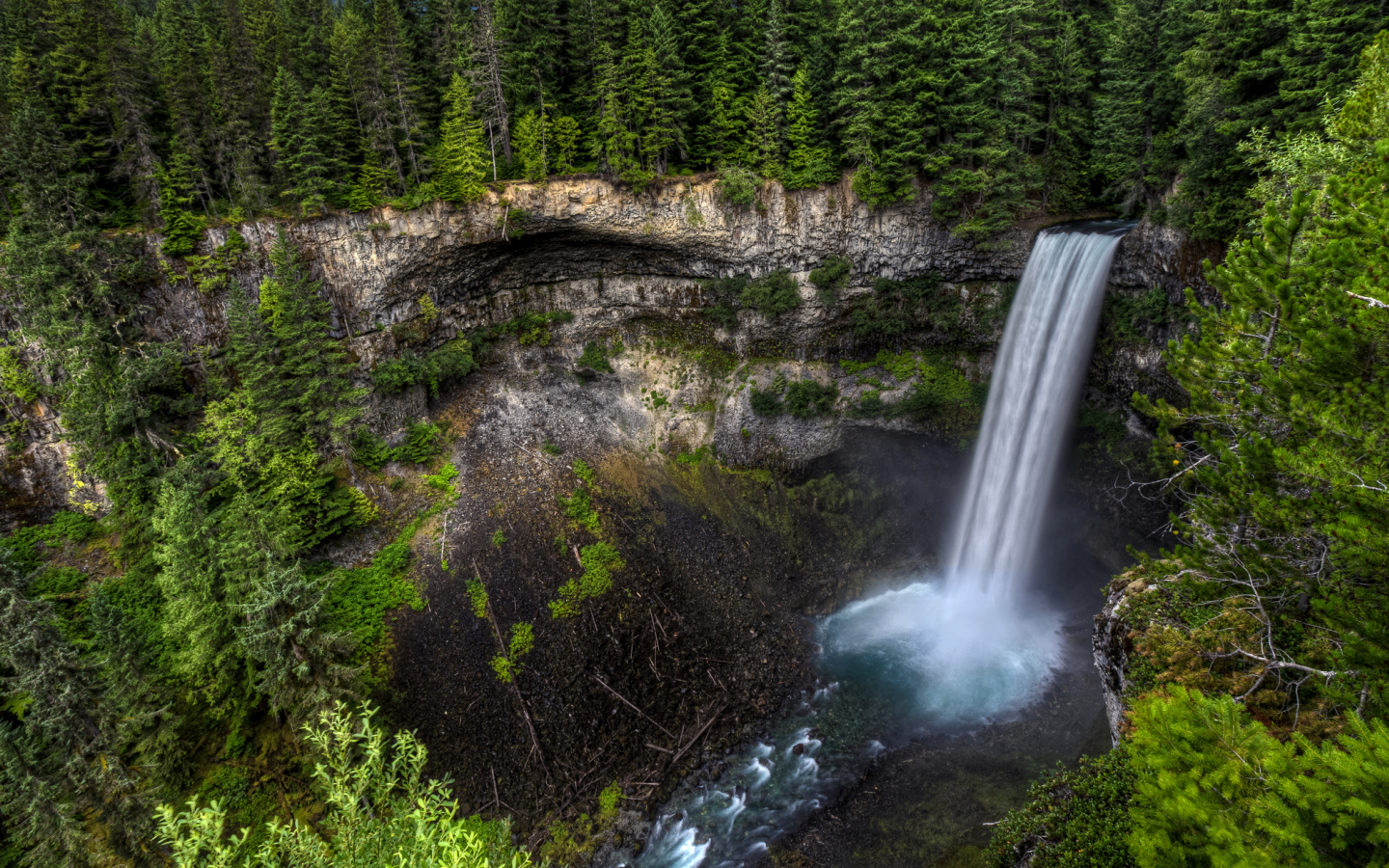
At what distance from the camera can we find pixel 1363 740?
4.89 meters

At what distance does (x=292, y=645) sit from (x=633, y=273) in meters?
22.9

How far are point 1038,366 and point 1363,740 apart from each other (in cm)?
2140

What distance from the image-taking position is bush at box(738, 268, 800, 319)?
28.6 metres

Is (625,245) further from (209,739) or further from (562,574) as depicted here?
(209,739)

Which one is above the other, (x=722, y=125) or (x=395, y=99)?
(x=395, y=99)

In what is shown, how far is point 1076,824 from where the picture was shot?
10008mm

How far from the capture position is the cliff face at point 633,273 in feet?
76.5

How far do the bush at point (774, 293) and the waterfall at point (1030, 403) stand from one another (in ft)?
34.5

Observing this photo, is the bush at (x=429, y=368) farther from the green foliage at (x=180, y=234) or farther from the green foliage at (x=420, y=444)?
the green foliage at (x=180, y=234)

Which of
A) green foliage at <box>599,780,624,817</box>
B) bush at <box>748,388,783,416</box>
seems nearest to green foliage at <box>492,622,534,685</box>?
green foliage at <box>599,780,624,817</box>

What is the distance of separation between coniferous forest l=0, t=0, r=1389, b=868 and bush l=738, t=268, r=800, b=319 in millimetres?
4541

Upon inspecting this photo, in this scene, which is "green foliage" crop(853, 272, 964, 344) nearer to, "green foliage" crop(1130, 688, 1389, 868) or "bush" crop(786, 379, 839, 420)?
"bush" crop(786, 379, 839, 420)

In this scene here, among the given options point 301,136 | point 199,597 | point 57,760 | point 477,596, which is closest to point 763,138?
point 301,136

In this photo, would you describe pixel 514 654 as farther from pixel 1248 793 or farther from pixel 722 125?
pixel 722 125
